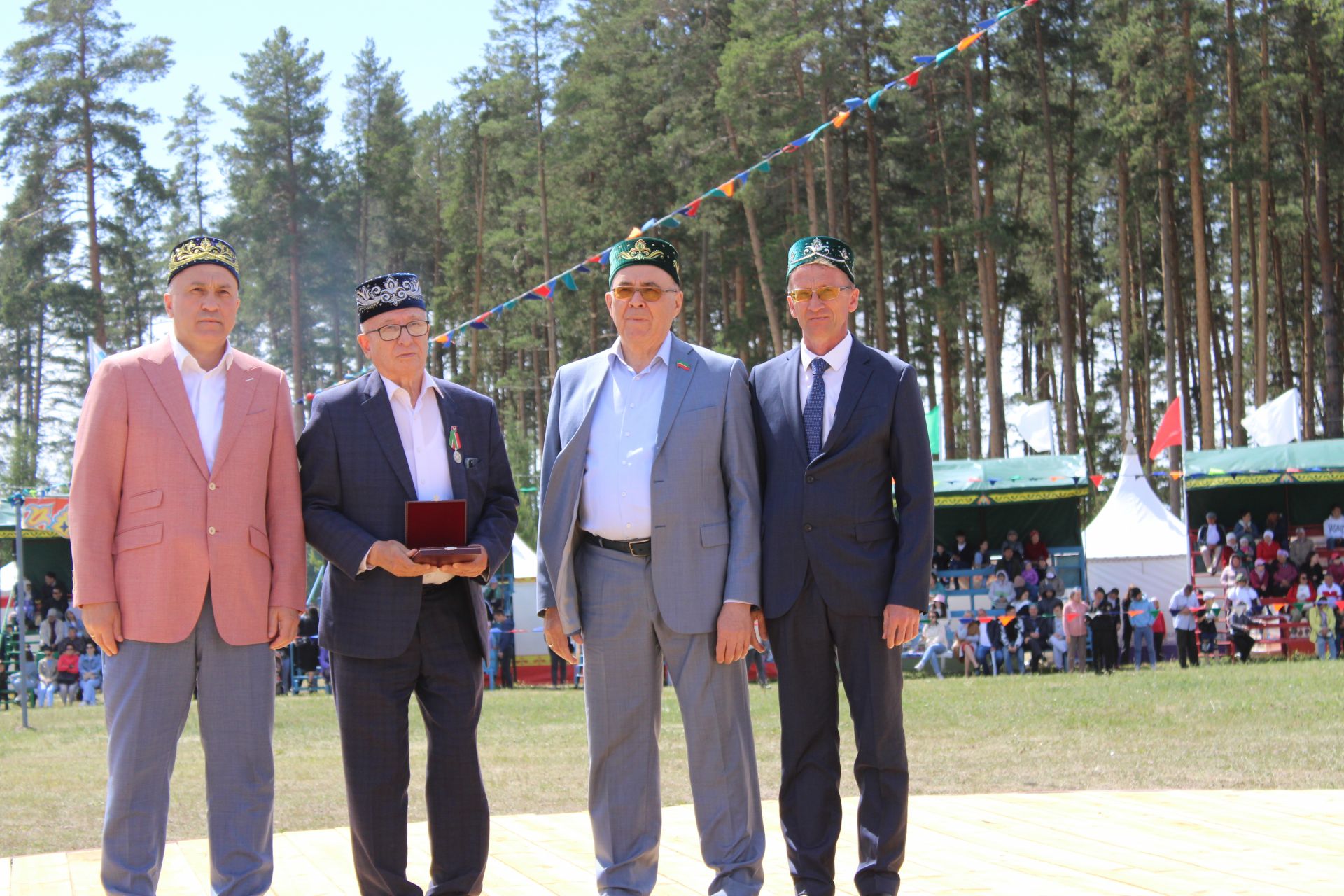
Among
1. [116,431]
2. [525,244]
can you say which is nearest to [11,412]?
[525,244]

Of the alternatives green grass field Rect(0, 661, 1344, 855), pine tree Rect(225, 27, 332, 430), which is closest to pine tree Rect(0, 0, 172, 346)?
pine tree Rect(225, 27, 332, 430)

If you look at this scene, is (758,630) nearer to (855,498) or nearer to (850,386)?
(855,498)

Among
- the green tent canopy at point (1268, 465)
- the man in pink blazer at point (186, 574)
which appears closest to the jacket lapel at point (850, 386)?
the man in pink blazer at point (186, 574)

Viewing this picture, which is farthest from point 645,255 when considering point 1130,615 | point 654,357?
point 1130,615

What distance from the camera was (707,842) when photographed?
3715mm

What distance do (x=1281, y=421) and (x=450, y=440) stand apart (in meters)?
21.7

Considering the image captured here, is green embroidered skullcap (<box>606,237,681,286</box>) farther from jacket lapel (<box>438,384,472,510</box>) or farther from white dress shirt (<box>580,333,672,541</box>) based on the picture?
jacket lapel (<box>438,384,472,510</box>)

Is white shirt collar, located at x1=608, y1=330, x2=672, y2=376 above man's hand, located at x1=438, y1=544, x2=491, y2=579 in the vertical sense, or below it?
above

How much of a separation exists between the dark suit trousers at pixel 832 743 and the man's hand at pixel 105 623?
1.78 meters

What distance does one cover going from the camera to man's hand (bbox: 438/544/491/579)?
12.0 ft

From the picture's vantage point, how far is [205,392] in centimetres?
380

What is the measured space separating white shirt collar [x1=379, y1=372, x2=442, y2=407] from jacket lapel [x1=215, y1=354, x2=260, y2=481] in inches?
11.5

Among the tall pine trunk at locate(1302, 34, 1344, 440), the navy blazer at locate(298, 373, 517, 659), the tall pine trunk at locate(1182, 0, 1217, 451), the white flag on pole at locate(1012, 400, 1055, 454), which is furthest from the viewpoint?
the white flag on pole at locate(1012, 400, 1055, 454)

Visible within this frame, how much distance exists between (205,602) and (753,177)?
83.4 feet
